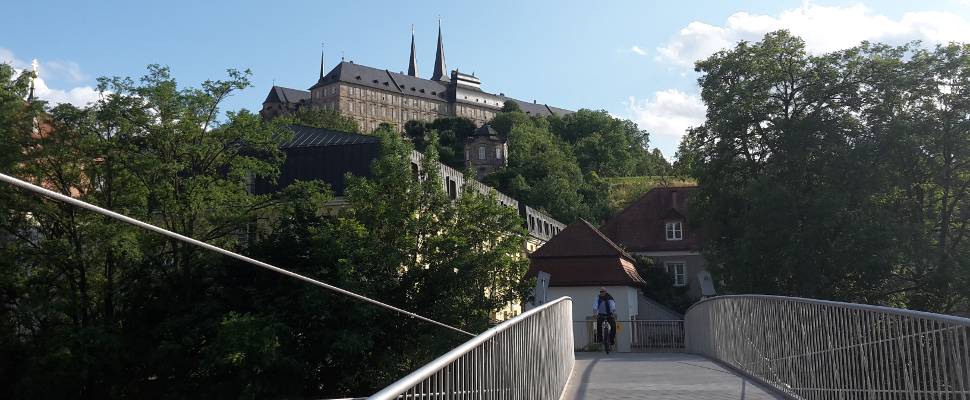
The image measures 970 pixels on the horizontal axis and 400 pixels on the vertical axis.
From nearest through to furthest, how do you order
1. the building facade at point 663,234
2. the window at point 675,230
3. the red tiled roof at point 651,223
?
the building facade at point 663,234
the red tiled roof at point 651,223
the window at point 675,230

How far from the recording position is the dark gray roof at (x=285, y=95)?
6949 inches

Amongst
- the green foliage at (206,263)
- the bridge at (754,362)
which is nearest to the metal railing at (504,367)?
the bridge at (754,362)

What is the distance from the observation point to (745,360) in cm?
1338

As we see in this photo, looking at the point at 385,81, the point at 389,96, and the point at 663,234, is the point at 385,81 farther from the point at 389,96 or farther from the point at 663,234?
the point at 663,234

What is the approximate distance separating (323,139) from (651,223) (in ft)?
88.9

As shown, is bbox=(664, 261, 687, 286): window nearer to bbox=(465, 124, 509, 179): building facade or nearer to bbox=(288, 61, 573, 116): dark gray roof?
bbox=(465, 124, 509, 179): building facade

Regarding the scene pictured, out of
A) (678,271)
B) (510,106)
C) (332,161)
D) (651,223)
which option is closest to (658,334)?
(332,161)

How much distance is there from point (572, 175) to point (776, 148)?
243 ft

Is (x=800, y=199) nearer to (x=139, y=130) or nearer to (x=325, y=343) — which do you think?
(x=325, y=343)

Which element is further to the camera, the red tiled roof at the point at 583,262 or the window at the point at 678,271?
the window at the point at 678,271

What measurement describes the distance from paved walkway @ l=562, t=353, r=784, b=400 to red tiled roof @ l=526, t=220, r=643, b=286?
101 ft

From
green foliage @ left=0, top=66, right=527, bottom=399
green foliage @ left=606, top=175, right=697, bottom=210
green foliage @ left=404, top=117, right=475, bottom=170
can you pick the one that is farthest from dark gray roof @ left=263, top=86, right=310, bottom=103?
green foliage @ left=0, top=66, right=527, bottom=399

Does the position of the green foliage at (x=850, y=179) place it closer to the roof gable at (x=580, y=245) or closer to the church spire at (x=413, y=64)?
the roof gable at (x=580, y=245)

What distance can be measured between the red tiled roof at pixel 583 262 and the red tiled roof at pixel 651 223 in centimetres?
1126
